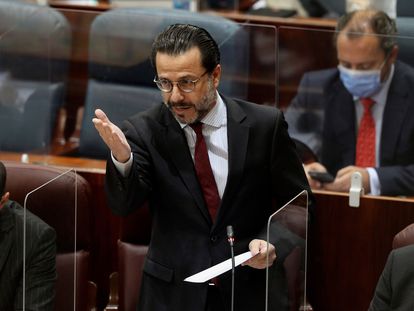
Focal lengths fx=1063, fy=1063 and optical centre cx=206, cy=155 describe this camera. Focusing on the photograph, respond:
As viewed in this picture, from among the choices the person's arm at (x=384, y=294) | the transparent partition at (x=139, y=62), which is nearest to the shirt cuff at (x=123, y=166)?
the person's arm at (x=384, y=294)

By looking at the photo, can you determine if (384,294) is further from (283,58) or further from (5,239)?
(283,58)

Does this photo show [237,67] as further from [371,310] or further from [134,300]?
[371,310]

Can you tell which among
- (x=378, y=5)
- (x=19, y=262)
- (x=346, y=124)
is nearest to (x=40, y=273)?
(x=19, y=262)

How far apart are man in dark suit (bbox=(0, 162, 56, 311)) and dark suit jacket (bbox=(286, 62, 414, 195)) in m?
0.69

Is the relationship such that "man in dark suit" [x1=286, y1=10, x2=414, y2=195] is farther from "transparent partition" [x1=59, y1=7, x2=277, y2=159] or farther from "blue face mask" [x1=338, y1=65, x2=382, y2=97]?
"transparent partition" [x1=59, y1=7, x2=277, y2=159]

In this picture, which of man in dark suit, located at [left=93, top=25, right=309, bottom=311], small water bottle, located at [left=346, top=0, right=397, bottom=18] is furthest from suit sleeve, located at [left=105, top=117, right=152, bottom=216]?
small water bottle, located at [left=346, top=0, right=397, bottom=18]

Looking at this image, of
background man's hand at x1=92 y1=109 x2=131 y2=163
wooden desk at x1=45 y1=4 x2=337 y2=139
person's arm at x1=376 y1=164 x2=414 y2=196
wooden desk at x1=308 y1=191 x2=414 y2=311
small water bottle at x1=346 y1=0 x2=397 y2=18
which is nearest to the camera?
background man's hand at x1=92 y1=109 x2=131 y2=163

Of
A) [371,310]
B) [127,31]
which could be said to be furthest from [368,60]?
[371,310]

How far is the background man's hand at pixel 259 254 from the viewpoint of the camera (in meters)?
1.44

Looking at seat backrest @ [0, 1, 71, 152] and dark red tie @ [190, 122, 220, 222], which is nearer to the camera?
dark red tie @ [190, 122, 220, 222]

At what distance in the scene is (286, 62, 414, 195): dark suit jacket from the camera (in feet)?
6.49

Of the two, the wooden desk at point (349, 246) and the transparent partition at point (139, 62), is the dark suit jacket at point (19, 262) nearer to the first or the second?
the wooden desk at point (349, 246)

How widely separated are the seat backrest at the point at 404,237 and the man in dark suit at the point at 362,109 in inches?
11.8

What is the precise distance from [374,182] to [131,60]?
0.64 m
